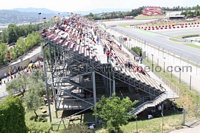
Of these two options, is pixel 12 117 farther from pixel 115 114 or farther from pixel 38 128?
pixel 115 114

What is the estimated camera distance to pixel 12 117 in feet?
67.5

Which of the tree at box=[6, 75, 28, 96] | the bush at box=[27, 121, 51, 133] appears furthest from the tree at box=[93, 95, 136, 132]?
the tree at box=[6, 75, 28, 96]

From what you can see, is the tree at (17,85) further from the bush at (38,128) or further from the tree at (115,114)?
the tree at (115,114)

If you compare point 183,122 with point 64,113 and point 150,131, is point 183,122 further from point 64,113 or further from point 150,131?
point 64,113

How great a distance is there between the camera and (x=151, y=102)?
28.8m

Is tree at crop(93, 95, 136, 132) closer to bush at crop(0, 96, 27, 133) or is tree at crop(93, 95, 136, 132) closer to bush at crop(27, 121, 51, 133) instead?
bush at crop(27, 121, 51, 133)

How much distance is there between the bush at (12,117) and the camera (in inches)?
783

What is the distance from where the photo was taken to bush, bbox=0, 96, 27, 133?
1989 cm

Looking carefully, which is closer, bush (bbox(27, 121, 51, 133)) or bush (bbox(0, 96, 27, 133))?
bush (bbox(0, 96, 27, 133))

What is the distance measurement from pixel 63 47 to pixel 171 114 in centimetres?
1415

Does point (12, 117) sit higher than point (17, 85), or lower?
higher

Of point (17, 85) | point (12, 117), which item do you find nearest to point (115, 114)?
point (12, 117)

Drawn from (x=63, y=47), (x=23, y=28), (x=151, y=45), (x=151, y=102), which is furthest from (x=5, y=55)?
(x=23, y=28)

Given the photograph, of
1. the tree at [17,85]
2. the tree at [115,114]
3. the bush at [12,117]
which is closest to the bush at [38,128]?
the bush at [12,117]
